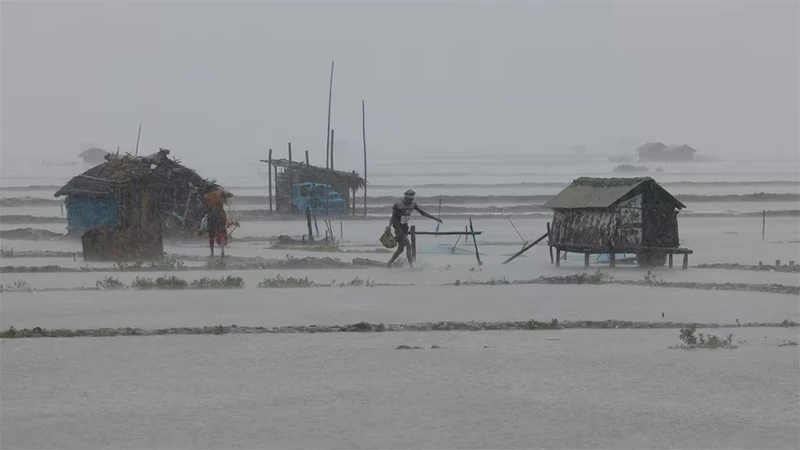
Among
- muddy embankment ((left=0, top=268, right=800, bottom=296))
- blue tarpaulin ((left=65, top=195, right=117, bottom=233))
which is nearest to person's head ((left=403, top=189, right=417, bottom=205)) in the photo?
muddy embankment ((left=0, top=268, right=800, bottom=296))

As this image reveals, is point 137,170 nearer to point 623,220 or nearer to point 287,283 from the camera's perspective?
A: point 287,283

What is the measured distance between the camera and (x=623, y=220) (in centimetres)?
2625

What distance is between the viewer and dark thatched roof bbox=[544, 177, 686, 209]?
86.0 feet

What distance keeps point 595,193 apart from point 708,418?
17.3 m

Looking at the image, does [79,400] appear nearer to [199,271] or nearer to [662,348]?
[662,348]

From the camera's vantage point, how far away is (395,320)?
1638 cm

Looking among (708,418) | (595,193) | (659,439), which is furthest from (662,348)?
(595,193)

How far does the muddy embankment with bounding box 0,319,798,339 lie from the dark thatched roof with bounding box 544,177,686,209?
10280 mm

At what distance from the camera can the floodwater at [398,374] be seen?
9375 millimetres

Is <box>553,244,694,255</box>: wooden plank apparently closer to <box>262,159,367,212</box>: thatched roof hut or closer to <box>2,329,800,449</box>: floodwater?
<box>2,329,800,449</box>: floodwater

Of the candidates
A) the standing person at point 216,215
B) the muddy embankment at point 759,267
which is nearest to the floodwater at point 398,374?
the muddy embankment at point 759,267

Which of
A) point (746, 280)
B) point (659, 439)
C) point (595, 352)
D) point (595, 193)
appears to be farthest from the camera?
point (595, 193)

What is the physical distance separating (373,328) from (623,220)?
12.3m

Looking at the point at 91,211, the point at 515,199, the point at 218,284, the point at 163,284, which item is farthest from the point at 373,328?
the point at 515,199
